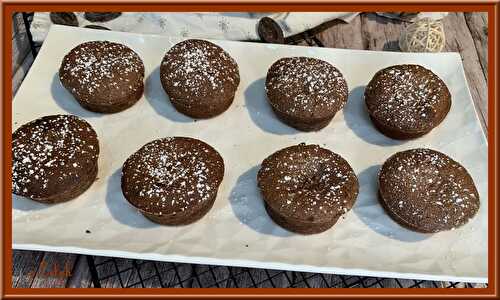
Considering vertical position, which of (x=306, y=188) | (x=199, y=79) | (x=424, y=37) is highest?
(x=424, y=37)

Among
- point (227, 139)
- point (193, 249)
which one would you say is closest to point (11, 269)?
point (193, 249)

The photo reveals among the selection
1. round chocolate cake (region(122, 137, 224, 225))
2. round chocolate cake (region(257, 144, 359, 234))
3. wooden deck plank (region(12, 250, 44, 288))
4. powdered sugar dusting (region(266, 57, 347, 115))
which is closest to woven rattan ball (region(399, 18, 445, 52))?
powdered sugar dusting (region(266, 57, 347, 115))

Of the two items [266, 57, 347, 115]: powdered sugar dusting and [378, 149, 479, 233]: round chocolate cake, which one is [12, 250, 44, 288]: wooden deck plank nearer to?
[266, 57, 347, 115]: powdered sugar dusting

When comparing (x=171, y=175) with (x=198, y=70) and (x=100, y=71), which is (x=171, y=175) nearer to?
(x=198, y=70)

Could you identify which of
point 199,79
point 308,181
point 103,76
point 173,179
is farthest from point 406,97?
point 103,76

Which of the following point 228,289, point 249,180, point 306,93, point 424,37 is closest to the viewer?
point 228,289

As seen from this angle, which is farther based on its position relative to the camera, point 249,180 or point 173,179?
point 249,180

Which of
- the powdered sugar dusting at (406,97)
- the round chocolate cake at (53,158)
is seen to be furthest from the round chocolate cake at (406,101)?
the round chocolate cake at (53,158)
